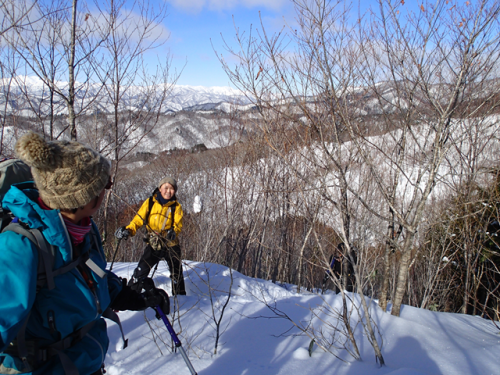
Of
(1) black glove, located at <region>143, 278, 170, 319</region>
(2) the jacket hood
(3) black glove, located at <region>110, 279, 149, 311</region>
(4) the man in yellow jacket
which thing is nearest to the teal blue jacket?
(2) the jacket hood

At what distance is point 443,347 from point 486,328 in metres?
1.92

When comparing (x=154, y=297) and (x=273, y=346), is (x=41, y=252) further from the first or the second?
(x=273, y=346)

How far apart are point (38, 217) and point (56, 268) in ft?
0.69

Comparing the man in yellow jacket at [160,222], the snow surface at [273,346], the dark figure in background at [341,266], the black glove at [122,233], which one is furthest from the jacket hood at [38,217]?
the man in yellow jacket at [160,222]

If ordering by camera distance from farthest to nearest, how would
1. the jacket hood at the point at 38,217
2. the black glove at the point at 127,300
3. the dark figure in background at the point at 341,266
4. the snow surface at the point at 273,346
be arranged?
the dark figure in background at the point at 341,266 < the snow surface at the point at 273,346 < the black glove at the point at 127,300 < the jacket hood at the point at 38,217

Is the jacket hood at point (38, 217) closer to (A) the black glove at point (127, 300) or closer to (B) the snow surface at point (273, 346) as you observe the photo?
(A) the black glove at point (127, 300)

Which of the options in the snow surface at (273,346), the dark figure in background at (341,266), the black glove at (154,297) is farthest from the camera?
the dark figure in background at (341,266)

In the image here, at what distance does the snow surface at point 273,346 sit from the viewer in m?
2.76

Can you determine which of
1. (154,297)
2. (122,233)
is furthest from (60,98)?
(154,297)


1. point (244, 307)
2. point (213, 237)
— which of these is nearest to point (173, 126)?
point (213, 237)

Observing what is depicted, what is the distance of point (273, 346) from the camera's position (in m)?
3.15

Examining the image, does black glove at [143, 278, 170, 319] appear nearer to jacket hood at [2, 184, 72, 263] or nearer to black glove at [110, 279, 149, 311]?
black glove at [110, 279, 149, 311]

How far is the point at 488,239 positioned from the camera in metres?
7.76

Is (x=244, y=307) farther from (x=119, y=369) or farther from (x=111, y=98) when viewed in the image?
(x=111, y=98)
